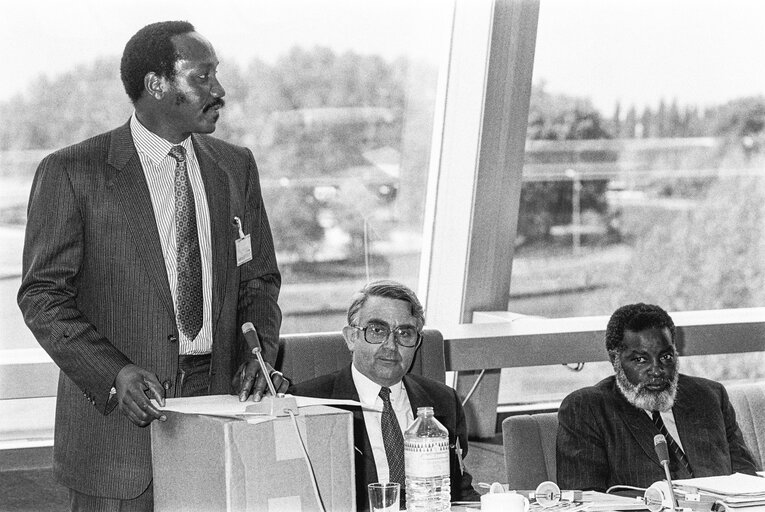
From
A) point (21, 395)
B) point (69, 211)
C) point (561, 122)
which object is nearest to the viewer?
point (69, 211)

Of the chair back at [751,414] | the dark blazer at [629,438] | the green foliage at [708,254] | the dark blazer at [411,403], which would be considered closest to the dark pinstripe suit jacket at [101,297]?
the dark blazer at [411,403]

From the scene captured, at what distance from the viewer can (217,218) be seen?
2.54 m

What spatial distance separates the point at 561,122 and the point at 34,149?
275 centimetres

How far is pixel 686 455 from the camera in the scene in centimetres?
341

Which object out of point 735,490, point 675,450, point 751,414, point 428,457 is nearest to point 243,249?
point 428,457

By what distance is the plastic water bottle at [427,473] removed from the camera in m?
2.23

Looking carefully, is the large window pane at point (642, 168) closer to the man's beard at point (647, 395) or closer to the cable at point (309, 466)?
the man's beard at point (647, 395)

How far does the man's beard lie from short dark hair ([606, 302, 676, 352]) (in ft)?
0.34

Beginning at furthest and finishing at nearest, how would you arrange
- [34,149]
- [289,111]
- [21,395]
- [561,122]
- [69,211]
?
[561,122] < [289,111] < [34,149] < [21,395] < [69,211]

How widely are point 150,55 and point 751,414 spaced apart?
7.71 feet

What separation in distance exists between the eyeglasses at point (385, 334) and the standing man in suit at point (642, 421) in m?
0.54

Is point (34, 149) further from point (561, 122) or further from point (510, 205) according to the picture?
point (561, 122)

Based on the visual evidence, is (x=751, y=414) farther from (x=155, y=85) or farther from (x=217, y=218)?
(x=155, y=85)

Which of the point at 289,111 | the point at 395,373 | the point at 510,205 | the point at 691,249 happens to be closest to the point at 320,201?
the point at 289,111
